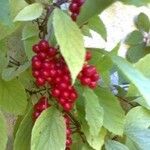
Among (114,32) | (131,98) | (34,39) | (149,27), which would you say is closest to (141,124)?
(131,98)

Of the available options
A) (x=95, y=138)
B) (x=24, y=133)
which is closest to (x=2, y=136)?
(x=24, y=133)

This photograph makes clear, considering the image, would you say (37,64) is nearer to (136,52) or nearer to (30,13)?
(30,13)

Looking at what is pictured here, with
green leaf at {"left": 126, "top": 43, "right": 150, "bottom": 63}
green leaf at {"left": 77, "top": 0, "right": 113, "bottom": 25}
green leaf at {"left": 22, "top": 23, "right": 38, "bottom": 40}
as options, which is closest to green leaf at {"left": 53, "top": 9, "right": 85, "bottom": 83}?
green leaf at {"left": 77, "top": 0, "right": 113, "bottom": 25}

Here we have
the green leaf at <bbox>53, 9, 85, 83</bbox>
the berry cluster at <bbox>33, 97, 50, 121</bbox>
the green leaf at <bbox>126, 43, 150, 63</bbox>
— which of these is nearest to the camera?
the green leaf at <bbox>53, 9, 85, 83</bbox>

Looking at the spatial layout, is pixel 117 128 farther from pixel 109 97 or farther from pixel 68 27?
pixel 68 27

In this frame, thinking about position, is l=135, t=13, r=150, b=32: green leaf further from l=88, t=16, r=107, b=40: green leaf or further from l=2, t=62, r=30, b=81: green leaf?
l=2, t=62, r=30, b=81: green leaf
